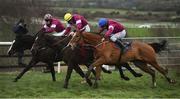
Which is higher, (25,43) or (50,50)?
(50,50)

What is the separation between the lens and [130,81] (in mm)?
13836

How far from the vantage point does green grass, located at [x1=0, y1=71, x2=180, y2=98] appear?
10812 millimetres

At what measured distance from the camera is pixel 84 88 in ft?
39.5

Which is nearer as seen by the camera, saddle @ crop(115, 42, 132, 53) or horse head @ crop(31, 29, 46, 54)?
saddle @ crop(115, 42, 132, 53)

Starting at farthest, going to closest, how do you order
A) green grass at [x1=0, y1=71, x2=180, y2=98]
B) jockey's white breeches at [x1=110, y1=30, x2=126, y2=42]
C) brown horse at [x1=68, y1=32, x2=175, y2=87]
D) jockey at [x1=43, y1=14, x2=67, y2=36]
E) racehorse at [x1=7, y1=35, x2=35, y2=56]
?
racehorse at [x1=7, y1=35, x2=35, y2=56], jockey at [x1=43, y1=14, x2=67, y2=36], jockey's white breeches at [x1=110, y1=30, x2=126, y2=42], brown horse at [x1=68, y1=32, x2=175, y2=87], green grass at [x1=0, y1=71, x2=180, y2=98]

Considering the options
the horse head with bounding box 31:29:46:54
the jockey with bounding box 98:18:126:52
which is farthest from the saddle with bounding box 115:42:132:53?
the horse head with bounding box 31:29:46:54

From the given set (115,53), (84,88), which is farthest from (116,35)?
(84,88)

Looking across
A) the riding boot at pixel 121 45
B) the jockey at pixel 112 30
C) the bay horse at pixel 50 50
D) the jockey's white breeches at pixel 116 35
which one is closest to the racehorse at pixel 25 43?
the bay horse at pixel 50 50

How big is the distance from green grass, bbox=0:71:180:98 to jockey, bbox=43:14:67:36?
1.47 metres

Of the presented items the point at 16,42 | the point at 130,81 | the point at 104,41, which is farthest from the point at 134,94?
the point at 16,42

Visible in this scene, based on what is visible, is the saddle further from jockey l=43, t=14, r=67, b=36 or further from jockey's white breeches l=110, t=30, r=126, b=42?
jockey l=43, t=14, r=67, b=36

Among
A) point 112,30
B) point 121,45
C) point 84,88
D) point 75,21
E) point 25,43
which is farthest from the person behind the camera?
point 25,43

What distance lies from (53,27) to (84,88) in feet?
7.74

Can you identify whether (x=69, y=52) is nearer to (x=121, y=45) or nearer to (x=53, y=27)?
(x=121, y=45)
